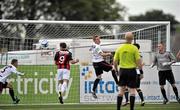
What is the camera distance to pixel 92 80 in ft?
82.8

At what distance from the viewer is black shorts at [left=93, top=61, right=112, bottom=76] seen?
2317 cm

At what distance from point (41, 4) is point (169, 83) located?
5035cm

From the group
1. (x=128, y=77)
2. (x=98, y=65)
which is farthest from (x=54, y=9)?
(x=128, y=77)

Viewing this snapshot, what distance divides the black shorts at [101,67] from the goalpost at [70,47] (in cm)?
199

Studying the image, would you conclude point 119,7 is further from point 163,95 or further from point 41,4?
point 163,95

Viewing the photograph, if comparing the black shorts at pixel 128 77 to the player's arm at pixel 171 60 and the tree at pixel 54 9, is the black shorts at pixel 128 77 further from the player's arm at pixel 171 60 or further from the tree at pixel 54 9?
the tree at pixel 54 9

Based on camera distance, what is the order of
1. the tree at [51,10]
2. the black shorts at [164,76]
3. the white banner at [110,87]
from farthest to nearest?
1. the tree at [51,10]
2. the white banner at [110,87]
3. the black shorts at [164,76]

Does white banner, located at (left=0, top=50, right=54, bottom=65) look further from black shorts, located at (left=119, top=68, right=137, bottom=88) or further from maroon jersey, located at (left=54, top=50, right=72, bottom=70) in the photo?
→ black shorts, located at (left=119, top=68, right=137, bottom=88)

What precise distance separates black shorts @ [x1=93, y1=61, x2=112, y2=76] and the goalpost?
1.99 meters

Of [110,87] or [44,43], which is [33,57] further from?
[110,87]

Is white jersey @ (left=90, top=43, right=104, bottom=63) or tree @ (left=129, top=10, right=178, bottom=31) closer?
white jersey @ (left=90, top=43, right=104, bottom=63)

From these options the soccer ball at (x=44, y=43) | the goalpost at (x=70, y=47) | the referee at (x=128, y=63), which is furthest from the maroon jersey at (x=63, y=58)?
the referee at (x=128, y=63)

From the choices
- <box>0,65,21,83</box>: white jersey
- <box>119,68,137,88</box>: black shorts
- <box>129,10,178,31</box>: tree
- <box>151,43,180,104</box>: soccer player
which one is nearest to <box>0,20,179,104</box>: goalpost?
<box>151,43,180,104</box>: soccer player

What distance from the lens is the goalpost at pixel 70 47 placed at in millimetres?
25016
